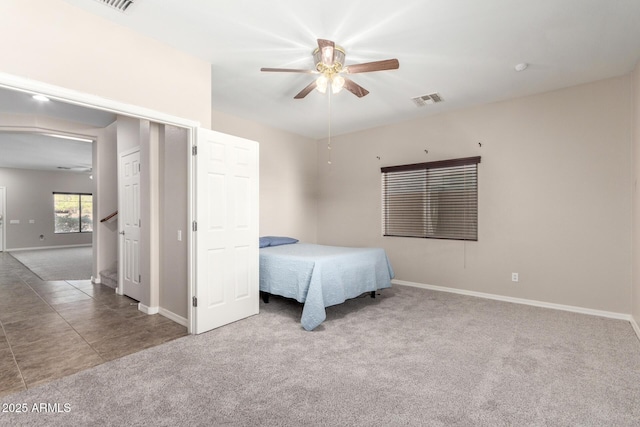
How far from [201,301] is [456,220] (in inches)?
143

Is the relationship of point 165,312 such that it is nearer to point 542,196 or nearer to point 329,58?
point 329,58

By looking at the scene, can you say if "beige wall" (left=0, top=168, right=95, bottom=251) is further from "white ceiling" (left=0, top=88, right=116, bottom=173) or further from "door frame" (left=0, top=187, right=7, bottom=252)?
"white ceiling" (left=0, top=88, right=116, bottom=173)

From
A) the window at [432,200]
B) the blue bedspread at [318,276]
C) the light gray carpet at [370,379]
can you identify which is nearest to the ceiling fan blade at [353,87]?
the blue bedspread at [318,276]

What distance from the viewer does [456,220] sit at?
15.2 feet

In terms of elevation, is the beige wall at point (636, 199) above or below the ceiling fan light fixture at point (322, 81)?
below

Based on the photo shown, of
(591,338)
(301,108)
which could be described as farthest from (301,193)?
→ (591,338)

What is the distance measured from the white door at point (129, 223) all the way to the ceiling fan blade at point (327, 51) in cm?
291

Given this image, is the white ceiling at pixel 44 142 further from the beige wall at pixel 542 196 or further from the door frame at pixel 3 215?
the beige wall at pixel 542 196

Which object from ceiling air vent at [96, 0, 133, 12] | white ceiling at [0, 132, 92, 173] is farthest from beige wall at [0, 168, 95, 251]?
ceiling air vent at [96, 0, 133, 12]

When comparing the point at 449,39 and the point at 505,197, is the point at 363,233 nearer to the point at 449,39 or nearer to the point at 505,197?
the point at 505,197

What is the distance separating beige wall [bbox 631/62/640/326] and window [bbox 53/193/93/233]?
1372cm

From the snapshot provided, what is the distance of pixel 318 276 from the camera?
3.25 metres

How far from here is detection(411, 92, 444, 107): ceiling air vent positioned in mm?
4035

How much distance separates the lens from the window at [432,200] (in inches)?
178
